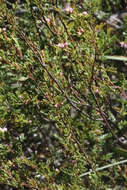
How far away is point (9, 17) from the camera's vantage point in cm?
158

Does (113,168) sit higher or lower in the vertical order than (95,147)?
lower

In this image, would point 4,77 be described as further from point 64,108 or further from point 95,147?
point 95,147

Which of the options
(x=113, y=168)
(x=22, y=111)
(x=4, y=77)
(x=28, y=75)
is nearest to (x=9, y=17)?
(x=28, y=75)

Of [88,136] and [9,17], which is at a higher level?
[9,17]

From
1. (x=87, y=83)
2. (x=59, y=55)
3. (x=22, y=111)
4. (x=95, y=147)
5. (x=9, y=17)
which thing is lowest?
(x=95, y=147)

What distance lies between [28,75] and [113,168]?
3.23 ft

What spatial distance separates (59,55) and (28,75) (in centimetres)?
23

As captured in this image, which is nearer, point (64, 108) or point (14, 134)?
point (64, 108)

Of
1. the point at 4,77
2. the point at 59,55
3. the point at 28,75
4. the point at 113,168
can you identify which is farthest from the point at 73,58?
the point at 113,168

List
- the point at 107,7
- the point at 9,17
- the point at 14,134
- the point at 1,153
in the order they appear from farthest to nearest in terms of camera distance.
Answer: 1. the point at 107,7
2. the point at 14,134
3. the point at 1,153
4. the point at 9,17

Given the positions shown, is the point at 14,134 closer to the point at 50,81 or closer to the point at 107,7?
the point at 50,81

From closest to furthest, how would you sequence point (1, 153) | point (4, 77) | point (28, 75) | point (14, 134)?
point (28, 75) → point (1, 153) → point (4, 77) → point (14, 134)

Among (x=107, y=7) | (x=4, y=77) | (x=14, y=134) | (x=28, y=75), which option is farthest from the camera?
(x=107, y=7)

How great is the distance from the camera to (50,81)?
5.73ft
